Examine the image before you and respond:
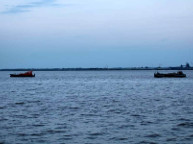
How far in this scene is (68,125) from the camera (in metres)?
21.3

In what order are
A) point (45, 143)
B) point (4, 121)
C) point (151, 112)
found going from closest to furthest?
point (45, 143), point (4, 121), point (151, 112)

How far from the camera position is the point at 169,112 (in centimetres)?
2719

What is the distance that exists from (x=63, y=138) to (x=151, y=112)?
35.5 feet

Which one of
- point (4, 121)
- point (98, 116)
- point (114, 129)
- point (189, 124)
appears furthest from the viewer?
point (98, 116)

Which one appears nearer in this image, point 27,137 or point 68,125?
point 27,137

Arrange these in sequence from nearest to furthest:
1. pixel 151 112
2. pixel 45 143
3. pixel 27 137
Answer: pixel 45 143, pixel 27 137, pixel 151 112

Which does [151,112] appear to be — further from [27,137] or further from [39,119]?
[27,137]

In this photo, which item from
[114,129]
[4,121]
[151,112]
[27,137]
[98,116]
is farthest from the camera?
[151,112]

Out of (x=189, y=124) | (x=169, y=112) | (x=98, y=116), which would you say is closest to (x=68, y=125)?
(x=98, y=116)

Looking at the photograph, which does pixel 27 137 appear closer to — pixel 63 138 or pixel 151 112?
pixel 63 138

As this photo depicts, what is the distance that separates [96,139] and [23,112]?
37.8ft

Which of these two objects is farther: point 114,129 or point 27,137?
point 114,129

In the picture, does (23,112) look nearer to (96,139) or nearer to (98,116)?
(98,116)

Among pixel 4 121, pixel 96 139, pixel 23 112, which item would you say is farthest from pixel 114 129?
pixel 23 112
